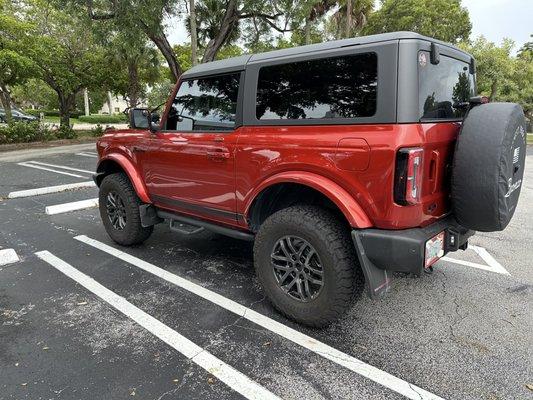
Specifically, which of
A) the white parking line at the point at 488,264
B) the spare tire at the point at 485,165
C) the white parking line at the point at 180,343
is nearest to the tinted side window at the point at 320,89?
the spare tire at the point at 485,165

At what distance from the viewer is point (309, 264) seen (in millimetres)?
2682

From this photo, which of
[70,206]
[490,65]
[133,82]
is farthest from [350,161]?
[490,65]

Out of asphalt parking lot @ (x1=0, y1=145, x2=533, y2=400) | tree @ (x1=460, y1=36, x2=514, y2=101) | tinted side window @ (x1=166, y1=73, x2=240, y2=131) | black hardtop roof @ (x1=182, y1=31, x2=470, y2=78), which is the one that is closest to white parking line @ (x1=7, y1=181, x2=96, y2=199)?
asphalt parking lot @ (x1=0, y1=145, x2=533, y2=400)

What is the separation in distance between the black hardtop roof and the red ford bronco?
0.01 meters

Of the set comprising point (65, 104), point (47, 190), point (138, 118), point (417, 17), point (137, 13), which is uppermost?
point (417, 17)

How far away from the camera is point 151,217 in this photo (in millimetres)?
4160

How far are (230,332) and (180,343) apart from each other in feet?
1.19

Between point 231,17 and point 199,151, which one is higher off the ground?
point 231,17

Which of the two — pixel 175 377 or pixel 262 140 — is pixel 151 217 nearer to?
pixel 262 140

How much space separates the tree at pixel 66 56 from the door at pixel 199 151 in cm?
1618

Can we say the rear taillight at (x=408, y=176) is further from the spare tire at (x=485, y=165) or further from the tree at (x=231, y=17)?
the tree at (x=231, y=17)

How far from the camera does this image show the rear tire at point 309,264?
98.3 inches

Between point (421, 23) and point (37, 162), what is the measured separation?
21896 millimetres

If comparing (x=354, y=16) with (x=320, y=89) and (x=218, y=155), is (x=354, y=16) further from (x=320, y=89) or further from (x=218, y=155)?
(x=320, y=89)
